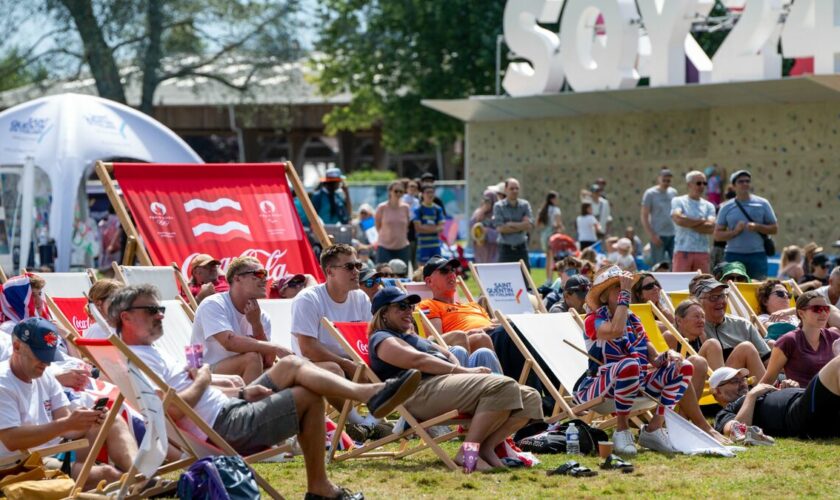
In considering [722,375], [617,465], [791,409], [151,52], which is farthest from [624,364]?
[151,52]

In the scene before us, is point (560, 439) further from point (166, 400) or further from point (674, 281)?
point (674, 281)

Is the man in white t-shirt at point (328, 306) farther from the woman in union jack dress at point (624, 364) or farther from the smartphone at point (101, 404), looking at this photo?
the smartphone at point (101, 404)

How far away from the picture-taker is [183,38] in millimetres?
35344

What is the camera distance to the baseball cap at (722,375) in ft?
27.8

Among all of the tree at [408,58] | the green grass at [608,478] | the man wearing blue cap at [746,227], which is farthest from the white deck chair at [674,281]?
the tree at [408,58]

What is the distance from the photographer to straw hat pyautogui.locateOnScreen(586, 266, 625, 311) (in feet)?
25.0

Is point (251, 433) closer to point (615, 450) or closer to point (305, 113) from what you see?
point (615, 450)

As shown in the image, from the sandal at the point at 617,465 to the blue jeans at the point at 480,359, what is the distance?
1.21m

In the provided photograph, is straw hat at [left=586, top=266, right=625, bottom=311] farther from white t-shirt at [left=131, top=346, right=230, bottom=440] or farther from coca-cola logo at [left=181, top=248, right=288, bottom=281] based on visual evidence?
coca-cola logo at [left=181, top=248, right=288, bottom=281]

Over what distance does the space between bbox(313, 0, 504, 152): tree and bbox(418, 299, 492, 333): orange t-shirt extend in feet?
81.0

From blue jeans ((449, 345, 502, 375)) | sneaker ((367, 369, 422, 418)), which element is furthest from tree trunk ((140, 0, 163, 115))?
sneaker ((367, 369, 422, 418))

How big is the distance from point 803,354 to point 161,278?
4.36m

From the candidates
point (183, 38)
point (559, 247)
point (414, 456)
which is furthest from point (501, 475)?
point (183, 38)

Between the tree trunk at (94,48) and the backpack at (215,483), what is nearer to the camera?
the backpack at (215,483)
